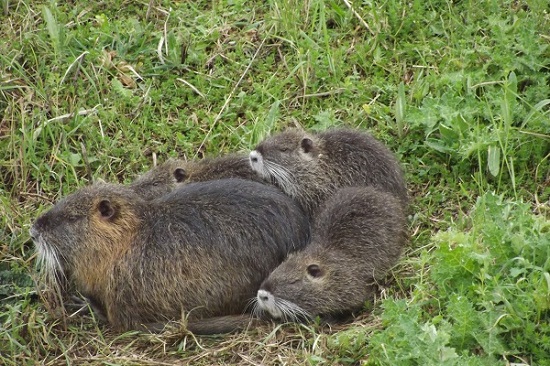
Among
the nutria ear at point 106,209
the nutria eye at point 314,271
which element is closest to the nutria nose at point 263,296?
the nutria eye at point 314,271

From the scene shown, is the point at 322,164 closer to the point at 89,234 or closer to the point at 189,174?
the point at 189,174

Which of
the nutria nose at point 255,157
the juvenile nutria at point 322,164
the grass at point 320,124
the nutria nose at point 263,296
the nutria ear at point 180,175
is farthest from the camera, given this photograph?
the nutria ear at point 180,175

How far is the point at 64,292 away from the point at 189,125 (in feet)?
4.82

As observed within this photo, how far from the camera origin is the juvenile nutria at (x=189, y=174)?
5.59 metres

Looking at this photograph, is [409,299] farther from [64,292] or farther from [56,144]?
[56,144]

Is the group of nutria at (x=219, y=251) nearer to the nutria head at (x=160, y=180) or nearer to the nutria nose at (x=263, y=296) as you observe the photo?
the nutria nose at (x=263, y=296)

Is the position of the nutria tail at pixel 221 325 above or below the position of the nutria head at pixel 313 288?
below

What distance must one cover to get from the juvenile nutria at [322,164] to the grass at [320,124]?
0.31 meters

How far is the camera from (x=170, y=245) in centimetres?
493

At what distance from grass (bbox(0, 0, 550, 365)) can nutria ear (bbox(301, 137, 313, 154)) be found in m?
0.41

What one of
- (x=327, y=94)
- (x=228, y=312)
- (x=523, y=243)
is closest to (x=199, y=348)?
(x=228, y=312)

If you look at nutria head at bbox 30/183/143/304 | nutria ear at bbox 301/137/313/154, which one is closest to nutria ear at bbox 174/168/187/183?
nutria head at bbox 30/183/143/304

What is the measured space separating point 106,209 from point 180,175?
0.70 m

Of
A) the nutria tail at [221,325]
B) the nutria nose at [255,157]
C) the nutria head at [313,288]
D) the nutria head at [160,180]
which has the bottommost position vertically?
the nutria tail at [221,325]
